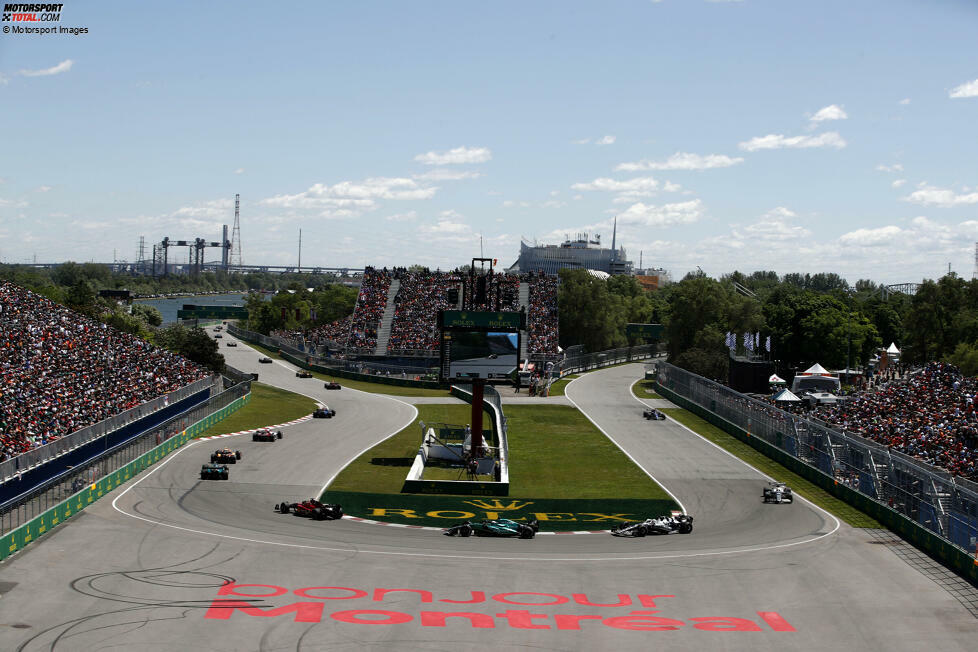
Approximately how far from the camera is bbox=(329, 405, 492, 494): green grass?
1854 inches

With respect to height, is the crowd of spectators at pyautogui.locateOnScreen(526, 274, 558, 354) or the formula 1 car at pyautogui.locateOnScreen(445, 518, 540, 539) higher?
the crowd of spectators at pyautogui.locateOnScreen(526, 274, 558, 354)

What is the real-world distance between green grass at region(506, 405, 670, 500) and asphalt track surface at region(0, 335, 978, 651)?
5.43m

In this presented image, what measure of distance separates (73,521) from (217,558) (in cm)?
859

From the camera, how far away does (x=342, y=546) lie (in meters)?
34.9

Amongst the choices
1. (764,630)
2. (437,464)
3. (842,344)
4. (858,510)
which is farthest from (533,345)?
(764,630)

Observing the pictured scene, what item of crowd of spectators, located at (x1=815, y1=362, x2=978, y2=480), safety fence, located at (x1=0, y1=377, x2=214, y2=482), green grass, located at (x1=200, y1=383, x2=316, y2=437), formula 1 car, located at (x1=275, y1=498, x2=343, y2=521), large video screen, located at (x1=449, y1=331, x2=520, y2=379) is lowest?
green grass, located at (x1=200, y1=383, x2=316, y2=437)

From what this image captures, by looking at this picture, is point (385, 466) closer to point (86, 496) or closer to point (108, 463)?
point (108, 463)

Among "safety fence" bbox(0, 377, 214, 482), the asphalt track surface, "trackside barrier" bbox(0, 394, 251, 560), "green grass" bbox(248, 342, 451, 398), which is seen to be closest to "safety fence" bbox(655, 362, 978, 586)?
the asphalt track surface

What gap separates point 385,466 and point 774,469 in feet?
76.1

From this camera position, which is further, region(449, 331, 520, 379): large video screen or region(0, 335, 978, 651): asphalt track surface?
region(449, 331, 520, 379): large video screen

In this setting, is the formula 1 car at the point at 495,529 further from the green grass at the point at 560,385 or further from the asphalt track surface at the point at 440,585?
the green grass at the point at 560,385

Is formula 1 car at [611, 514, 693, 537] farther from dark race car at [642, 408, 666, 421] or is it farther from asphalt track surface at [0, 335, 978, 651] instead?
dark race car at [642, 408, 666, 421]

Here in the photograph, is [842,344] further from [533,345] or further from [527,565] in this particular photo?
[527,565]

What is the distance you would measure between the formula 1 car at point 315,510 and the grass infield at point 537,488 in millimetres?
1340
